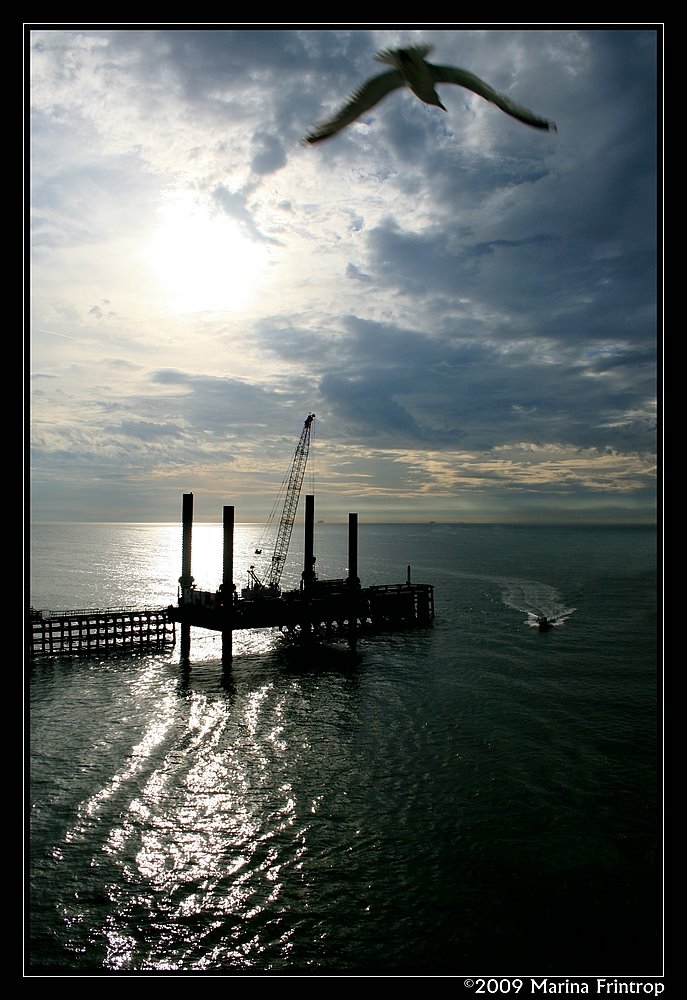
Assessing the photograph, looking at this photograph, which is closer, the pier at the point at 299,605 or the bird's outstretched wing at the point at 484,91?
the bird's outstretched wing at the point at 484,91

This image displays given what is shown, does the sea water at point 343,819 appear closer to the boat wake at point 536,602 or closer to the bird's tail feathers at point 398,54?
the bird's tail feathers at point 398,54

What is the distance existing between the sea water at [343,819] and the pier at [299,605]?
14.4 ft

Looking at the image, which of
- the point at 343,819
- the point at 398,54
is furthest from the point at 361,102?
the point at 343,819

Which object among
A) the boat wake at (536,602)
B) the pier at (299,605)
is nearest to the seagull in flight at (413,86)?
the pier at (299,605)

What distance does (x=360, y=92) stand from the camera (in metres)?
8.01

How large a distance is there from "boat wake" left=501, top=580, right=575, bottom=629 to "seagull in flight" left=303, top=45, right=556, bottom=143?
188 ft

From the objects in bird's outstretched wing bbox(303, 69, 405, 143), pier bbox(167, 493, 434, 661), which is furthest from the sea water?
bird's outstretched wing bbox(303, 69, 405, 143)

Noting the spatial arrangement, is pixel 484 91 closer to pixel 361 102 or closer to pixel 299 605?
pixel 361 102

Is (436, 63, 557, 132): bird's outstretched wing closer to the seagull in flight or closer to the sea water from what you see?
the seagull in flight

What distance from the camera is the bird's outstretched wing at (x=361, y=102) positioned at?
23.6 ft
